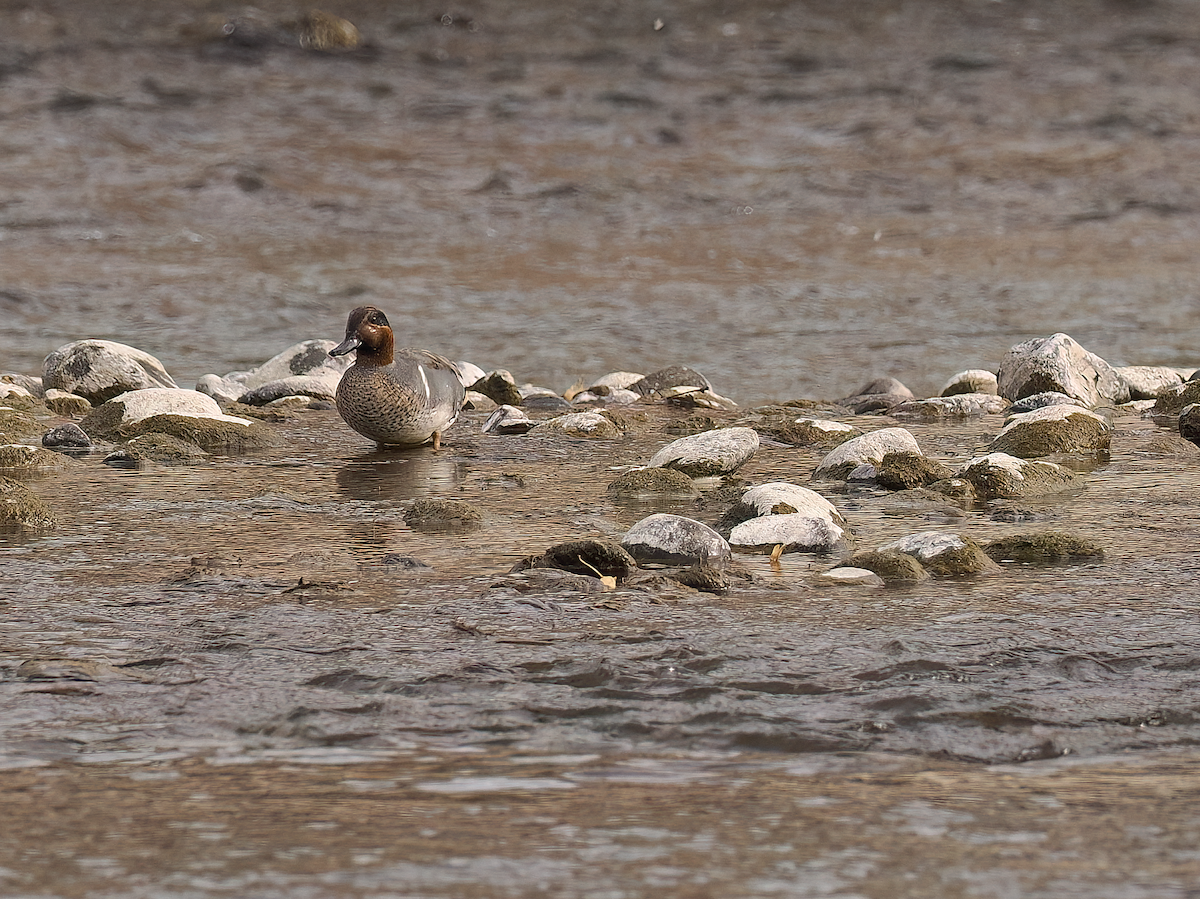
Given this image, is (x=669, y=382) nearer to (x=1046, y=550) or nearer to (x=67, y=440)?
(x=67, y=440)

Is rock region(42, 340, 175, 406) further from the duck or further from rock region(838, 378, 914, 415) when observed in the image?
rock region(838, 378, 914, 415)

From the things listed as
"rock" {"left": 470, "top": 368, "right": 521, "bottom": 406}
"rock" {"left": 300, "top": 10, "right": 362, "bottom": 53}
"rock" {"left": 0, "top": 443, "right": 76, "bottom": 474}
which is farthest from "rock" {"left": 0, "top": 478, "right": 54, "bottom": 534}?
"rock" {"left": 300, "top": 10, "right": 362, "bottom": 53}

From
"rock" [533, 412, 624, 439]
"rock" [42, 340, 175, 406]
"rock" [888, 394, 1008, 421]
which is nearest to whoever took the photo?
"rock" [533, 412, 624, 439]

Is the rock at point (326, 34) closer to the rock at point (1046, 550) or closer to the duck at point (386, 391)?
the duck at point (386, 391)

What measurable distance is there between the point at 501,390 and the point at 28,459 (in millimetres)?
2654

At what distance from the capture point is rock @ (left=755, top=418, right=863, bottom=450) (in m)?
6.47

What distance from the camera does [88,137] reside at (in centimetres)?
1540

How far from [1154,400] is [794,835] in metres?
5.55

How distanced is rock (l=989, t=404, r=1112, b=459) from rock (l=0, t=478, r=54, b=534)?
3574 millimetres

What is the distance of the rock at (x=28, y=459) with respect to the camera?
5.76 metres

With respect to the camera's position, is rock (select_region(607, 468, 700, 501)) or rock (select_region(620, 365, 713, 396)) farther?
rock (select_region(620, 365, 713, 396))

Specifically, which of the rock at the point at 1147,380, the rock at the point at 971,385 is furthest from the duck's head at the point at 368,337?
the rock at the point at 1147,380

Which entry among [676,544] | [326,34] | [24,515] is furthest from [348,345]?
[326,34]

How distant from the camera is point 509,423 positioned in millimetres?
6840
